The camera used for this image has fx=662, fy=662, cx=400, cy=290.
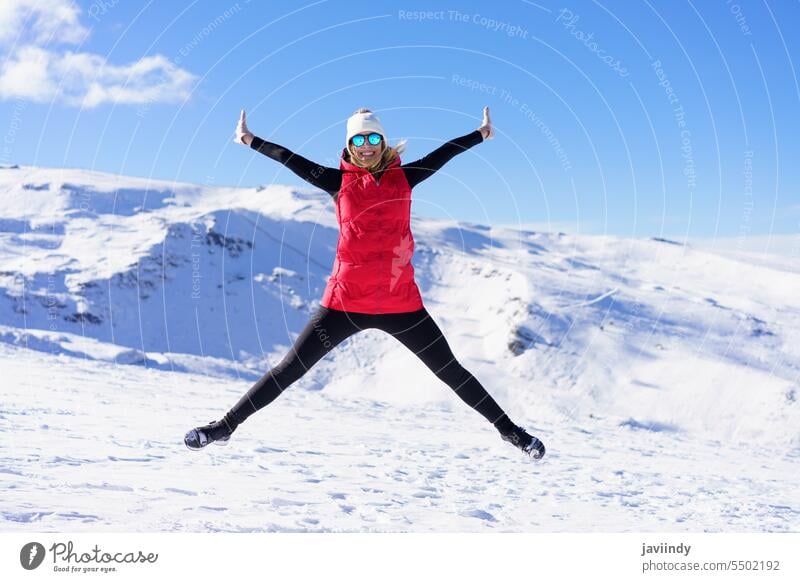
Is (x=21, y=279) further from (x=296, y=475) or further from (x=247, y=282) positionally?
(x=296, y=475)

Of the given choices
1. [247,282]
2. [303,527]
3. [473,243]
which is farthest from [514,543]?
[473,243]

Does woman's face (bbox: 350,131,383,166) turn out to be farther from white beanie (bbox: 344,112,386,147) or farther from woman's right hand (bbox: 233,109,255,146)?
woman's right hand (bbox: 233,109,255,146)

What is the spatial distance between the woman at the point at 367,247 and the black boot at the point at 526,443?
99cm

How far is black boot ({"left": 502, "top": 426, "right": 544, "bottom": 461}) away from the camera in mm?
5820

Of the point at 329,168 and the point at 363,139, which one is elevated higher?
the point at 363,139

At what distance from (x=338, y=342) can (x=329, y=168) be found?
4.66 ft

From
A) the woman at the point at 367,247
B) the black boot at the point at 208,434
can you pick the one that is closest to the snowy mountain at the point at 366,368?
the black boot at the point at 208,434

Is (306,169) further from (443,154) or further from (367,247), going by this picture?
(443,154)

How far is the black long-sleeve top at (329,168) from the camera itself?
5262 mm

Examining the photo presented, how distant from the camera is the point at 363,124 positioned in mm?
5289

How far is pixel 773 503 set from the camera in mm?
8195

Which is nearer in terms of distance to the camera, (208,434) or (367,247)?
(367,247)

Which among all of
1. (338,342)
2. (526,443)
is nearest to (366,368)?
(526,443)

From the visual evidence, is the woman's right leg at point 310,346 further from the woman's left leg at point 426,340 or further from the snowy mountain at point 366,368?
the snowy mountain at point 366,368
